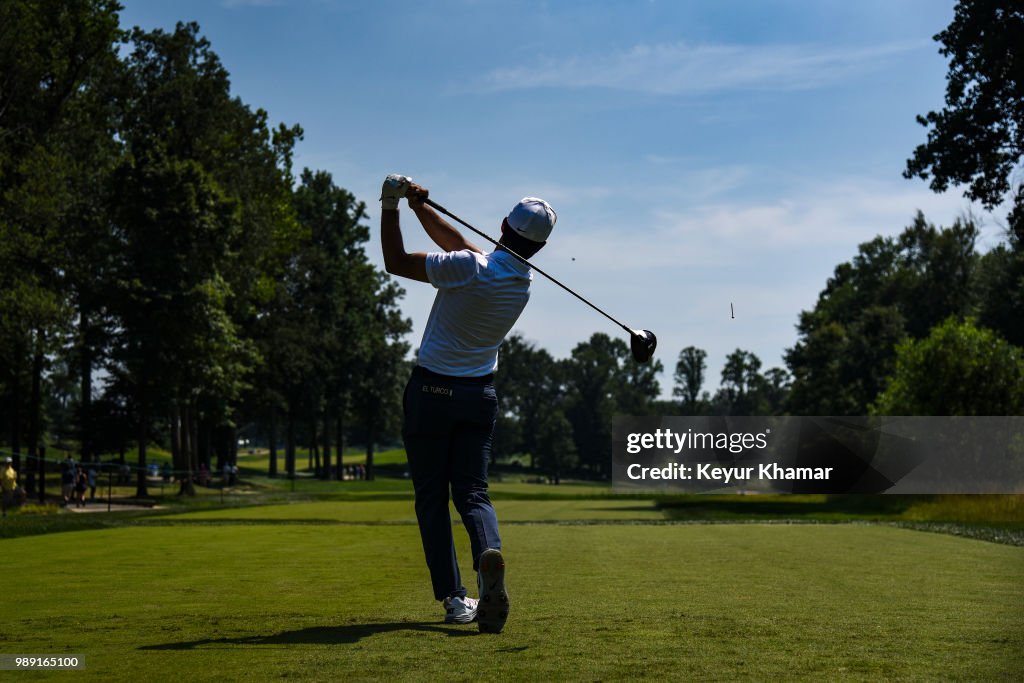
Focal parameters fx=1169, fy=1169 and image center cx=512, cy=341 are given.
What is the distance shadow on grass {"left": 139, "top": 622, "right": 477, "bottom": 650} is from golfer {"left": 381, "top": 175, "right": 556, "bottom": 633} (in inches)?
11.1

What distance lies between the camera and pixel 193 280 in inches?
1796

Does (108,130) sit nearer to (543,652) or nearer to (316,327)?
(316,327)

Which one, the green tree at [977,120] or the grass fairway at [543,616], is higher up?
the green tree at [977,120]

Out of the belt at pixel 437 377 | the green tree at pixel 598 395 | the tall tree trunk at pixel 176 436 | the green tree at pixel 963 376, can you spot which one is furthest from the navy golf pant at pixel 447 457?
the green tree at pixel 598 395

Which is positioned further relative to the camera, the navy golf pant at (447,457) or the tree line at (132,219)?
the tree line at (132,219)

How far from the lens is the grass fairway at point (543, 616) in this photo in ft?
16.1

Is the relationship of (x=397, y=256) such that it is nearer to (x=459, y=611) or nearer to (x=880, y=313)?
(x=459, y=611)

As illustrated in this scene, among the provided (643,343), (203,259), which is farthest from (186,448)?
(643,343)

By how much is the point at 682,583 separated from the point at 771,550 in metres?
5.33

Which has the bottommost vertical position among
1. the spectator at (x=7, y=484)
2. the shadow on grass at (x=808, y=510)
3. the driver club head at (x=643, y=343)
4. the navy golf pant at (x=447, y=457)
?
the shadow on grass at (x=808, y=510)

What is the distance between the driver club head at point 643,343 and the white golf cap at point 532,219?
1.02 meters

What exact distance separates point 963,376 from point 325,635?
45522mm

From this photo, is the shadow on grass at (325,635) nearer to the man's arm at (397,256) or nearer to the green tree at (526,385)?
the man's arm at (397,256)

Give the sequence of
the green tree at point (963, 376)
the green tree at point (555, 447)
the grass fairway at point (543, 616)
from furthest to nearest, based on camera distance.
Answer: the green tree at point (555, 447) < the green tree at point (963, 376) < the grass fairway at point (543, 616)
